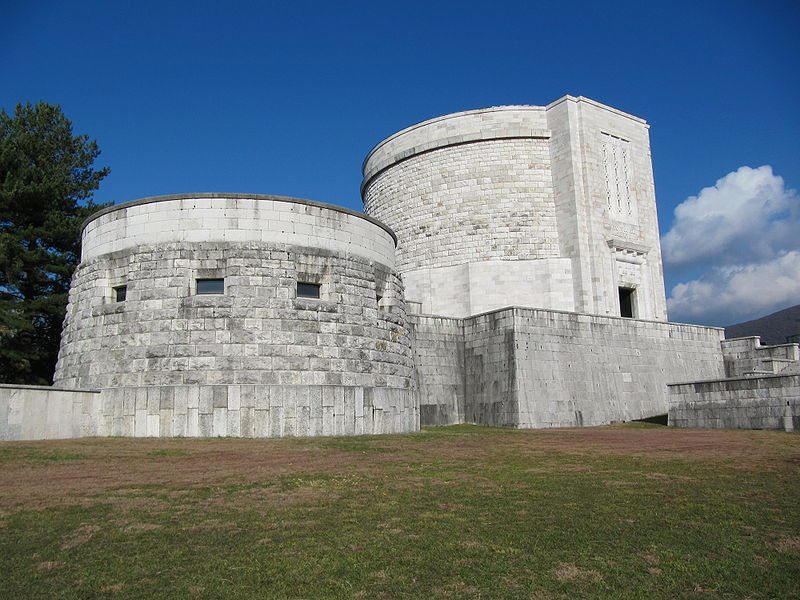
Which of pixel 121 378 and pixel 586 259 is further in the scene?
pixel 586 259

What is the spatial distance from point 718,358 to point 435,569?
29714 mm

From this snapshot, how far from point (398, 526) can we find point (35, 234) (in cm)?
2522

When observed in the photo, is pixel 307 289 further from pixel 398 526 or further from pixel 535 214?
pixel 535 214

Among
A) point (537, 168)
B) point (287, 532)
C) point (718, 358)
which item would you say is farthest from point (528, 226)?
point (287, 532)

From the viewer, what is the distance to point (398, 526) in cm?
686

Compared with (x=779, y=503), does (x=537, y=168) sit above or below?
above

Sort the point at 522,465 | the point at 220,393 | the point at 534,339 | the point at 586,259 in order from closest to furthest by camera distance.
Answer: the point at 522,465 → the point at 220,393 → the point at 534,339 → the point at 586,259

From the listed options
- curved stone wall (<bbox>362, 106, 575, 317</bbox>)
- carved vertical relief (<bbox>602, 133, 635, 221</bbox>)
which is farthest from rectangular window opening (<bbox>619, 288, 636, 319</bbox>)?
curved stone wall (<bbox>362, 106, 575, 317</bbox>)

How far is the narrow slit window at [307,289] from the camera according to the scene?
1848 centimetres

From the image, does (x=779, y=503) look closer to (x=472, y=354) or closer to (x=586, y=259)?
(x=472, y=354)

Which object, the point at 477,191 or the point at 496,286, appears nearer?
the point at 496,286

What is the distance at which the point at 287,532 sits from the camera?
664 centimetres

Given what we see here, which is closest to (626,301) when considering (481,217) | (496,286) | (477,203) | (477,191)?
(496,286)

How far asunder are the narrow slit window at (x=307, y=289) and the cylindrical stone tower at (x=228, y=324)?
31 millimetres
